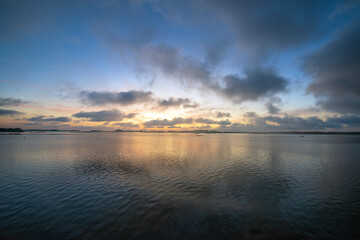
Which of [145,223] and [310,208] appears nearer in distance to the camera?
Result: [145,223]

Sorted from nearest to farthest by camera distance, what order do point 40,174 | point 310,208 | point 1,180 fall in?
point 310,208
point 1,180
point 40,174

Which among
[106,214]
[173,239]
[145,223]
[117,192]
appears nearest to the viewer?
[173,239]

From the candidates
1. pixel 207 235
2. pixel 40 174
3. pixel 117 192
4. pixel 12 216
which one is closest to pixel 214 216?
pixel 207 235

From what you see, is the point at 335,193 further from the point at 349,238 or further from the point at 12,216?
the point at 12,216

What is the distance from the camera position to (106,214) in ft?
41.2

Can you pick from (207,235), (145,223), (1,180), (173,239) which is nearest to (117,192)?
(145,223)

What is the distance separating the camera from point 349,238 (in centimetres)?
1031

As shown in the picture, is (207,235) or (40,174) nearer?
(207,235)

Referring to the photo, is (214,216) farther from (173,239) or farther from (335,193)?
(335,193)

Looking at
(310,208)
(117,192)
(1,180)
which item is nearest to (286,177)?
(310,208)

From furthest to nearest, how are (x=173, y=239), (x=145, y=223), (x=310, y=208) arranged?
(x=310, y=208) → (x=145, y=223) → (x=173, y=239)

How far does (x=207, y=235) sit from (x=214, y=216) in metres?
2.45

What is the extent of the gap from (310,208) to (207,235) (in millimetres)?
10455

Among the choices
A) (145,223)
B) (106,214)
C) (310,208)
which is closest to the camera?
(145,223)
